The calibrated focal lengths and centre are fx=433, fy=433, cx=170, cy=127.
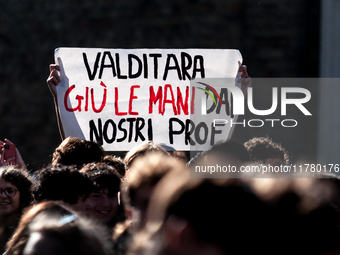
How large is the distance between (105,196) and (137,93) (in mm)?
1375

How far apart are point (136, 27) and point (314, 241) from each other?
5339 millimetres

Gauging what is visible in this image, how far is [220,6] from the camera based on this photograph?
570 centimetres

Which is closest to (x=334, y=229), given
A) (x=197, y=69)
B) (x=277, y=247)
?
(x=277, y=247)

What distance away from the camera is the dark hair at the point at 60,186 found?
1.93 m

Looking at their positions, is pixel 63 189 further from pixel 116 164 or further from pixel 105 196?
pixel 116 164

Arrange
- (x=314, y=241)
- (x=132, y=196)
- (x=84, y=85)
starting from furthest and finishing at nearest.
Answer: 1. (x=84, y=85)
2. (x=132, y=196)
3. (x=314, y=241)

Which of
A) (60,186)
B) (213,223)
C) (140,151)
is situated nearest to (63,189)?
(60,186)

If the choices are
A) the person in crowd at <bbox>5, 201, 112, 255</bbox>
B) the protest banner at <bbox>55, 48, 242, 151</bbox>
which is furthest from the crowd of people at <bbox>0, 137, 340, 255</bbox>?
the protest banner at <bbox>55, 48, 242, 151</bbox>

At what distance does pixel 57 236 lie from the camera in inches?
30.0

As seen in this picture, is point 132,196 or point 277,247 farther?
point 132,196

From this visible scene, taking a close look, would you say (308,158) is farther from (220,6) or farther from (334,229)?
(334,229)

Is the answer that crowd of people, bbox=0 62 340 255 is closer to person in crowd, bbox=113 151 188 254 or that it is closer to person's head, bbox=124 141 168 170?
person in crowd, bbox=113 151 188 254

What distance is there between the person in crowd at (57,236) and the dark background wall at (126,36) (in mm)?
4824

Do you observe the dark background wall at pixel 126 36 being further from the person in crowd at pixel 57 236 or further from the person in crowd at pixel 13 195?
the person in crowd at pixel 57 236
